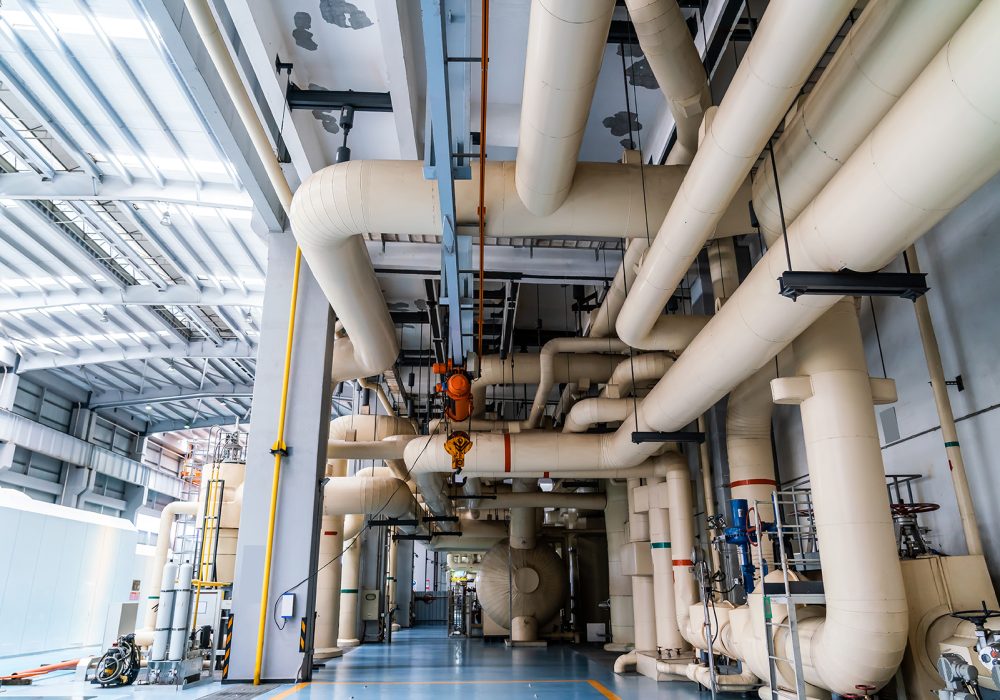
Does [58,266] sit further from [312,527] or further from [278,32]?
[278,32]

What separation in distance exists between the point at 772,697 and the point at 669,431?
3296 millimetres

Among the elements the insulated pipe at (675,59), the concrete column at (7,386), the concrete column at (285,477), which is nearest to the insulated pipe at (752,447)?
the insulated pipe at (675,59)

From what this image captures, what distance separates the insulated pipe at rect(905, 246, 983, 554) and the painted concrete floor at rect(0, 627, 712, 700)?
4251 millimetres

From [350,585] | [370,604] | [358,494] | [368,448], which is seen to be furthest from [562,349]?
[370,604]

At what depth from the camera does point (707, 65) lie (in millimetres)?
6859

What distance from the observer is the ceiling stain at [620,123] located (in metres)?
7.73

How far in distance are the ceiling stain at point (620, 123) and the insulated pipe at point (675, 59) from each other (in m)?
1.65

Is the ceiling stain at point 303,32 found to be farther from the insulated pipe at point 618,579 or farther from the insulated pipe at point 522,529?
the insulated pipe at point 522,529

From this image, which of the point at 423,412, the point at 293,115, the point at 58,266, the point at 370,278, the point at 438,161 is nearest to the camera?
the point at 438,161

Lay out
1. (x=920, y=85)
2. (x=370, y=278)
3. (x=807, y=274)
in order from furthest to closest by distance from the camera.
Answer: (x=370, y=278)
(x=807, y=274)
(x=920, y=85)

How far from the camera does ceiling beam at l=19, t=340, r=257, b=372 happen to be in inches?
576

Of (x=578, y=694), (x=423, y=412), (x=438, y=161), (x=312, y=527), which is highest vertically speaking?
(x=423, y=412)

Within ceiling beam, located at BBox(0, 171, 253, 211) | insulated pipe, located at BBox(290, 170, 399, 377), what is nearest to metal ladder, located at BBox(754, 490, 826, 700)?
insulated pipe, located at BBox(290, 170, 399, 377)

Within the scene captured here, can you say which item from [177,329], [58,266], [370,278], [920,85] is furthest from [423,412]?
[920,85]
